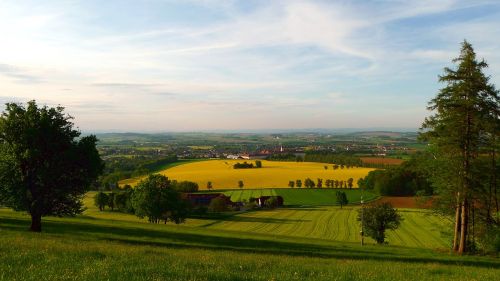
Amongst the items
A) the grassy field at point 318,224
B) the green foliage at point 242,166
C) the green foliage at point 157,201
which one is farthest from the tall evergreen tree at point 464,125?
the green foliage at point 242,166

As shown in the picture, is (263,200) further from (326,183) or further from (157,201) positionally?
(157,201)

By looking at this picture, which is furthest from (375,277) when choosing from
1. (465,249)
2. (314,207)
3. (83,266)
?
(314,207)

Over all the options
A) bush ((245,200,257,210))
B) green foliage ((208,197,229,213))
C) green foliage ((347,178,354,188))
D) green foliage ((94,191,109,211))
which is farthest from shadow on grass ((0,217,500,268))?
green foliage ((347,178,354,188))

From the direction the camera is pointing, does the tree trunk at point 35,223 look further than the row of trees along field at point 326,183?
No

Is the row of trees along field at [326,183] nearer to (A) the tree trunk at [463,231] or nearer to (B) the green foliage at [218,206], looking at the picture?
(B) the green foliage at [218,206]

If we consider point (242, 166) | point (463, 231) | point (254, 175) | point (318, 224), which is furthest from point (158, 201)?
point (242, 166)

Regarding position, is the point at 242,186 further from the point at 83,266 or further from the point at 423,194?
the point at 83,266
